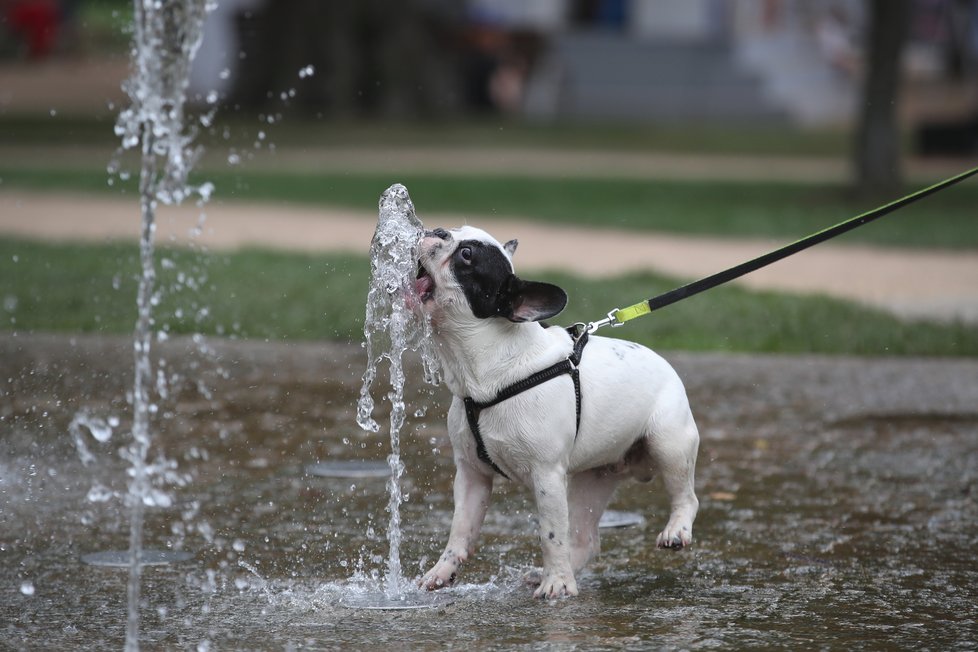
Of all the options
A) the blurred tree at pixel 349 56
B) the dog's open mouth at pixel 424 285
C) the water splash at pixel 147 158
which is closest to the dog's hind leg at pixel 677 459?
the dog's open mouth at pixel 424 285

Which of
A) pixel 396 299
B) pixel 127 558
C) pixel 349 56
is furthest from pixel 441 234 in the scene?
pixel 349 56

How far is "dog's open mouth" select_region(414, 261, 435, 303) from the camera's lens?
189 inches

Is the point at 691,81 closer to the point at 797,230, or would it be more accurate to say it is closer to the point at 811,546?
the point at 797,230

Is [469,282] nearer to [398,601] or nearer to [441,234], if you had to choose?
[441,234]

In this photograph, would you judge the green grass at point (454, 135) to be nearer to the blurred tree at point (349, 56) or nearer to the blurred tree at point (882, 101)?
the blurred tree at point (349, 56)

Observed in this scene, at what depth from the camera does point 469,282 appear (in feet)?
15.5

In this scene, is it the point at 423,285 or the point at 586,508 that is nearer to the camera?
the point at 423,285

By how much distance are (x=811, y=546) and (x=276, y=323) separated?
5449 millimetres

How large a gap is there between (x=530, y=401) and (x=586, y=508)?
688mm

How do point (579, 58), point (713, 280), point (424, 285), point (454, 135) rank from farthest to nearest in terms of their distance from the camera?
point (579, 58), point (454, 135), point (713, 280), point (424, 285)

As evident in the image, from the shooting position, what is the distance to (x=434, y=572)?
16.2 feet

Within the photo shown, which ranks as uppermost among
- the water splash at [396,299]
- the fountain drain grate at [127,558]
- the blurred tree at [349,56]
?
the blurred tree at [349,56]

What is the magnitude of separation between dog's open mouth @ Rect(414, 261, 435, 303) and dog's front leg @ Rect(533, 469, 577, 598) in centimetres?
66

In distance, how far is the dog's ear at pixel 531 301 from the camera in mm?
4660
